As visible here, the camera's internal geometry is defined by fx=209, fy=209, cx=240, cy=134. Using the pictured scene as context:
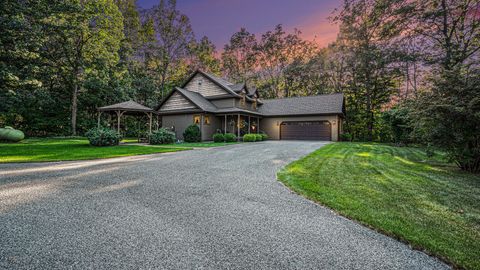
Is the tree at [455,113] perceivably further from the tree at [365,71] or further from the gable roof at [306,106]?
the tree at [365,71]

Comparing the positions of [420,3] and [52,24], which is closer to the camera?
[420,3]

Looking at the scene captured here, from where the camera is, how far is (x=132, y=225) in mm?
2898

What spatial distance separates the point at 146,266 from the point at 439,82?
9.36 m

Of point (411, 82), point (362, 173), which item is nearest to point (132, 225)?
point (362, 173)

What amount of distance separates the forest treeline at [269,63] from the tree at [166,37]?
0.13m

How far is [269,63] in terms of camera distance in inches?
1430

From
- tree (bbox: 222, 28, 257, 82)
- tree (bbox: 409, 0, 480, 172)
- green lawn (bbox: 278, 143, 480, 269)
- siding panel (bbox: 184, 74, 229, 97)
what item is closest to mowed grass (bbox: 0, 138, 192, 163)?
green lawn (bbox: 278, 143, 480, 269)

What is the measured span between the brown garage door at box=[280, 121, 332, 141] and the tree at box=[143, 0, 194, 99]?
17.8 metres

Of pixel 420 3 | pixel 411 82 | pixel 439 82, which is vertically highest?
pixel 420 3

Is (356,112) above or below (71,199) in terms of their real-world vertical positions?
above

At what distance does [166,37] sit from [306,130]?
2229 centimetres

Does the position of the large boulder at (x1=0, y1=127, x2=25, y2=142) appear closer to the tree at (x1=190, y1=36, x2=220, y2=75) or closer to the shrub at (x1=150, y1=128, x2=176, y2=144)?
the shrub at (x1=150, y1=128, x2=176, y2=144)

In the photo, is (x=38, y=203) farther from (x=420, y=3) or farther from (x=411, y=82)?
(x=411, y=82)

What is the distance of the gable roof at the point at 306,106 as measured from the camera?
22.0m
